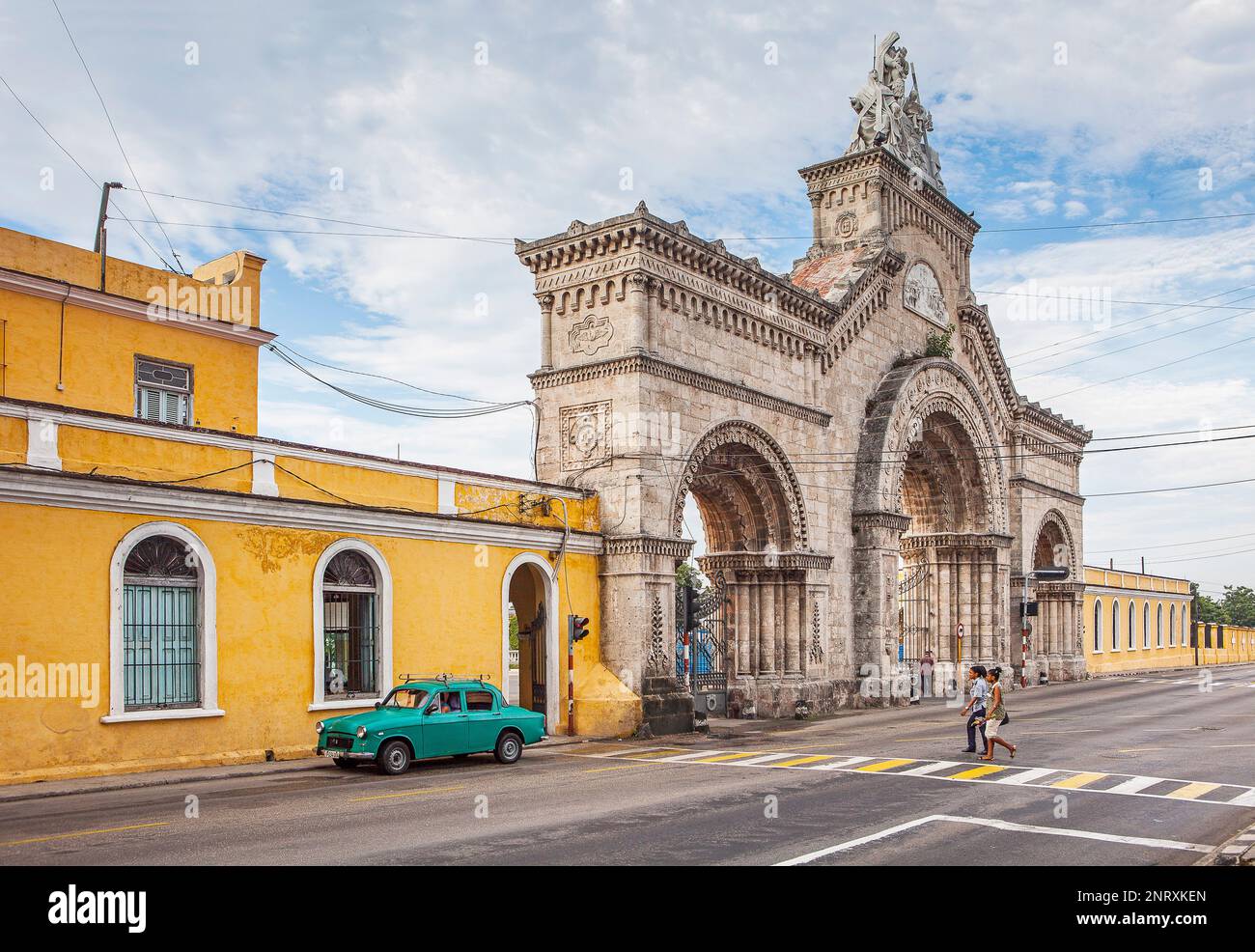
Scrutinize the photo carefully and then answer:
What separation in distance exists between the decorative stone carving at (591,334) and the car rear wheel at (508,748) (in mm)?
9179

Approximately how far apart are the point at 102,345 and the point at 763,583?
633 inches

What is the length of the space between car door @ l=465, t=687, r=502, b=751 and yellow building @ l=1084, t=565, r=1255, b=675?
3873 cm

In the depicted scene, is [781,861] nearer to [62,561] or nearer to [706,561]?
[62,561]

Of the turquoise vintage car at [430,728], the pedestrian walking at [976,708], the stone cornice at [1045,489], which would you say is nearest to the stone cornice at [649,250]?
the turquoise vintage car at [430,728]

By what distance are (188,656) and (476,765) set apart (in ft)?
15.4

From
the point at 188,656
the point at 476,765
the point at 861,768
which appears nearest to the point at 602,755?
the point at 476,765

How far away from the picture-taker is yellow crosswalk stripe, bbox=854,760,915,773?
16.2 metres

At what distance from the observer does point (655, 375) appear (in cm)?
2336

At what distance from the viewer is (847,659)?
29703 millimetres

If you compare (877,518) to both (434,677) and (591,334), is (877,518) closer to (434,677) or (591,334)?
(591,334)

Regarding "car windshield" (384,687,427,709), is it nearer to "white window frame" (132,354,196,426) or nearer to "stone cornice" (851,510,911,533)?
"white window frame" (132,354,196,426)

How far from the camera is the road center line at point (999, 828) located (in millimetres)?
9789

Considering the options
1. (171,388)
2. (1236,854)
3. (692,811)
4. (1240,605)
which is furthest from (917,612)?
(1240,605)

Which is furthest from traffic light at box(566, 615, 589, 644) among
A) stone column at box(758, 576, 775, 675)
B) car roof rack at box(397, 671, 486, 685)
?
stone column at box(758, 576, 775, 675)
